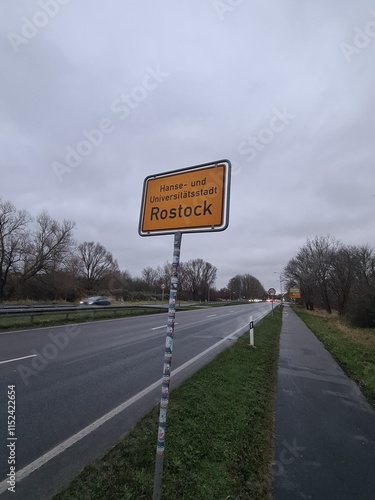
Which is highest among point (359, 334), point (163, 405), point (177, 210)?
point (177, 210)

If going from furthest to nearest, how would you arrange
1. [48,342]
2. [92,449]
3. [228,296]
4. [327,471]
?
[228,296] → [48,342] → [92,449] → [327,471]

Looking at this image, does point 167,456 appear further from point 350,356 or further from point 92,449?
point 350,356

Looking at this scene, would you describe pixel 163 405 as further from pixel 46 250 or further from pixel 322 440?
pixel 46 250

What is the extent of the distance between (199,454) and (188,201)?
2.96m

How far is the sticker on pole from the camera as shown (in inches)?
101

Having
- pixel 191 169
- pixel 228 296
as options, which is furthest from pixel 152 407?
pixel 228 296

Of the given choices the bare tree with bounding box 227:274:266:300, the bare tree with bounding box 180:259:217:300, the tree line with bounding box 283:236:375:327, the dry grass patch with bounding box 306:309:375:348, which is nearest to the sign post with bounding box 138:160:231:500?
the dry grass patch with bounding box 306:309:375:348

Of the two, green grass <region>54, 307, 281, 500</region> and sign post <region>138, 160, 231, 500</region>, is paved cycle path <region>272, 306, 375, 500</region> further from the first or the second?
sign post <region>138, 160, 231, 500</region>

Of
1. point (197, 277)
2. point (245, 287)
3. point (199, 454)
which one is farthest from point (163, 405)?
point (245, 287)

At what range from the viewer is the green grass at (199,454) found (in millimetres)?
2760

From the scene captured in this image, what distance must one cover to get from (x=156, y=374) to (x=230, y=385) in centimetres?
188

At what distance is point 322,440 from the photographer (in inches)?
159

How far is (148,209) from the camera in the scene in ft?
9.94

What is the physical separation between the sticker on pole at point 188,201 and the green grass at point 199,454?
8.17 feet
